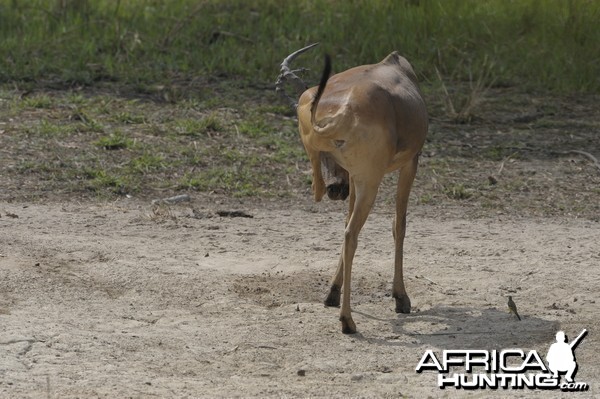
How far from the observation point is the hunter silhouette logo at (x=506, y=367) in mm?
5859

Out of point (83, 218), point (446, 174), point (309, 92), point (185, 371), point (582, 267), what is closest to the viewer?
point (185, 371)

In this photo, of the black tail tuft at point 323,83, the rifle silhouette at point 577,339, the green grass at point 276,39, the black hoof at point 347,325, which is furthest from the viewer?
the green grass at point 276,39

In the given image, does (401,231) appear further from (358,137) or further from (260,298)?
(358,137)

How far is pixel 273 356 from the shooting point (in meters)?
6.24

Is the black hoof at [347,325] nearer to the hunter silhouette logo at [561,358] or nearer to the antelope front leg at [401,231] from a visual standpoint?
the antelope front leg at [401,231]

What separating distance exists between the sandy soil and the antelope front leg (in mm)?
92

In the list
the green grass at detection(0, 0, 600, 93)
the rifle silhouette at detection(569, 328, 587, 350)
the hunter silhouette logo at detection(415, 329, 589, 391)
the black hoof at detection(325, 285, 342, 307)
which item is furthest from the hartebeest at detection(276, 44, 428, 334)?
the green grass at detection(0, 0, 600, 93)

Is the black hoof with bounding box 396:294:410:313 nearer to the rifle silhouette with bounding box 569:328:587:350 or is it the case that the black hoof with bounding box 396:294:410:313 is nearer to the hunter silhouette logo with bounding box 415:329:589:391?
the hunter silhouette logo with bounding box 415:329:589:391

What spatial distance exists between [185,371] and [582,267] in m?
3.27

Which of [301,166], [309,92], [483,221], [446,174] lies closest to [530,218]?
[483,221]

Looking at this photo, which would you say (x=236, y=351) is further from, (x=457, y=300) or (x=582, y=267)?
(x=582, y=267)

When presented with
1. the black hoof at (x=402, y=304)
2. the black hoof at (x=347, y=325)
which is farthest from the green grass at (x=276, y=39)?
the black hoof at (x=347, y=325)

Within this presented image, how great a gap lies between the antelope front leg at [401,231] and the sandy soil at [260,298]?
0.30 ft

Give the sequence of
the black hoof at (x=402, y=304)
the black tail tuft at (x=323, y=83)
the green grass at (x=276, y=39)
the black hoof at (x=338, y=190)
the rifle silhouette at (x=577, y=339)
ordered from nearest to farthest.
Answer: the black tail tuft at (x=323, y=83) < the rifle silhouette at (x=577, y=339) < the black hoof at (x=338, y=190) < the black hoof at (x=402, y=304) < the green grass at (x=276, y=39)
